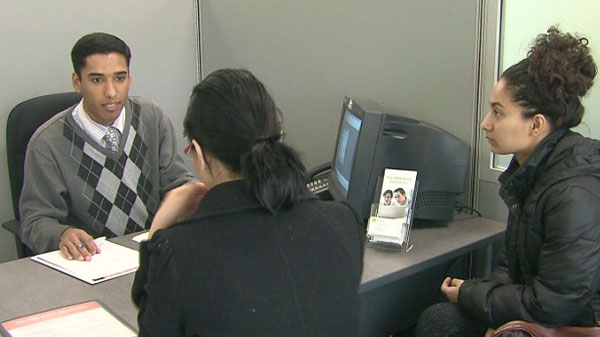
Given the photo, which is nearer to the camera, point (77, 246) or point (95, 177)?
point (77, 246)

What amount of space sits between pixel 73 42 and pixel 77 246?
1.36 m

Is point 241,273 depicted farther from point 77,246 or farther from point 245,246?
point 77,246

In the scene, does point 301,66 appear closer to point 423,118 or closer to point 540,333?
point 423,118

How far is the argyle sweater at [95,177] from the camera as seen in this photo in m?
1.87

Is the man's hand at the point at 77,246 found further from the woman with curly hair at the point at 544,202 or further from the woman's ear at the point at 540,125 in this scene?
the woman's ear at the point at 540,125

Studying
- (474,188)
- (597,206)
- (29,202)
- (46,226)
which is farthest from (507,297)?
(29,202)

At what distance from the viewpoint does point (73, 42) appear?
2.67 meters

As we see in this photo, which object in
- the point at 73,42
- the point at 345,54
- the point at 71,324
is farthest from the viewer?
the point at 73,42

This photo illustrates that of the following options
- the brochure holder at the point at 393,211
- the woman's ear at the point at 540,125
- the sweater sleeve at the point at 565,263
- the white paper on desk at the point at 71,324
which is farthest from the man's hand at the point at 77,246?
the woman's ear at the point at 540,125

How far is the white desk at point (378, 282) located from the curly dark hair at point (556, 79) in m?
0.48

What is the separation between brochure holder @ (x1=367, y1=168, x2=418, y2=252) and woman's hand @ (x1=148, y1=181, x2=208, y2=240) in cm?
74

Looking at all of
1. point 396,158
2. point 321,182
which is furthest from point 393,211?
point 321,182

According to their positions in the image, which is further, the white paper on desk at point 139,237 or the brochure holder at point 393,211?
the white paper on desk at point 139,237

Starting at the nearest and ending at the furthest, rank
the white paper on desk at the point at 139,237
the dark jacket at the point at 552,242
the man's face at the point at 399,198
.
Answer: the dark jacket at the point at 552,242
the man's face at the point at 399,198
the white paper on desk at the point at 139,237
